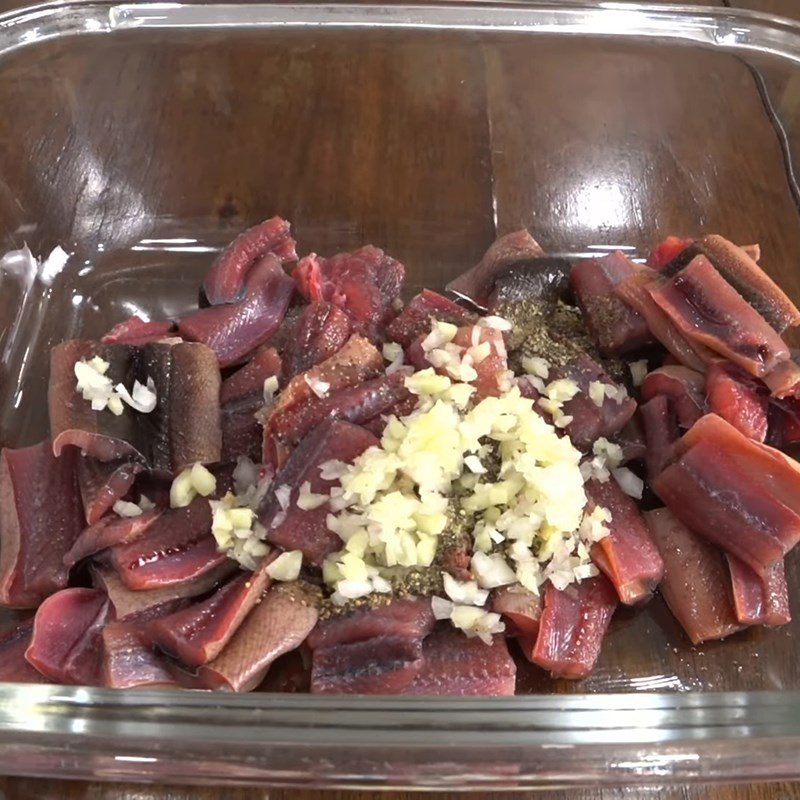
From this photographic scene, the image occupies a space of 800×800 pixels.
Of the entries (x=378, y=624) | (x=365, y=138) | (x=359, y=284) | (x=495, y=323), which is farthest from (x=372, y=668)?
(x=365, y=138)

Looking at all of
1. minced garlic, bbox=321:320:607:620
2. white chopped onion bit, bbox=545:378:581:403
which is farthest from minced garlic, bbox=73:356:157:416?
white chopped onion bit, bbox=545:378:581:403

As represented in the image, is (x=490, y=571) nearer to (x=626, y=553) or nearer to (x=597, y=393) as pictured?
(x=626, y=553)

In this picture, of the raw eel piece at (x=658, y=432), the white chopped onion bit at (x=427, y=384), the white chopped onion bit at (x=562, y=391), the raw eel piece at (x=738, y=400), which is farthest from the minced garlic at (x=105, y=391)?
the raw eel piece at (x=738, y=400)

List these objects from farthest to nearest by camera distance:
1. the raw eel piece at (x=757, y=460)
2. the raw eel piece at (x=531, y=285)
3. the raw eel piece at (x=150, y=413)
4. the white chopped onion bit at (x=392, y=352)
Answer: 1. the raw eel piece at (x=531, y=285)
2. the white chopped onion bit at (x=392, y=352)
3. the raw eel piece at (x=150, y=413)
4. the raw eel piece at (x=757, y=460)

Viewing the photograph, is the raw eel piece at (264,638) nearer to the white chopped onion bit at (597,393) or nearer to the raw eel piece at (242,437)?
the raw eel piece at (242,437)

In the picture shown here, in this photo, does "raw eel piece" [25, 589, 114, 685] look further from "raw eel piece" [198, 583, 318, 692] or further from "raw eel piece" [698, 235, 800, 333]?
"raw eel piece" [698, 235, 800, 333]

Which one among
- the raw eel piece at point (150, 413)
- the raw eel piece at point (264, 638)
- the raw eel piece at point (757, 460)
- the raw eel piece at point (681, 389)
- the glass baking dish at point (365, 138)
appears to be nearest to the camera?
the raw eel piece at point (264, 638)
